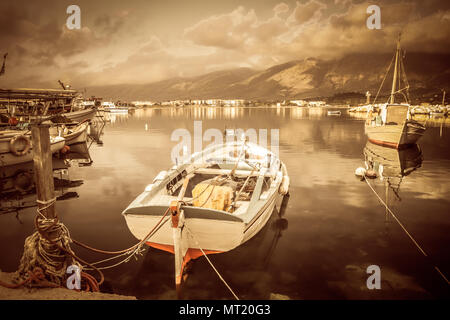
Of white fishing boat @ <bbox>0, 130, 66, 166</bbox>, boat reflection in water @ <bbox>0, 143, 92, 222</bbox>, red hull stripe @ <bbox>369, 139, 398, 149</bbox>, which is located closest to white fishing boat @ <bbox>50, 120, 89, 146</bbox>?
boat reflection in water @ <bbox>0, 143, 92, 222</bbox>

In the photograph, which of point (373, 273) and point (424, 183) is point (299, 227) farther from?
point (424, 183)

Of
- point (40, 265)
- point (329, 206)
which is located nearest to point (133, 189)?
point (40, 265)

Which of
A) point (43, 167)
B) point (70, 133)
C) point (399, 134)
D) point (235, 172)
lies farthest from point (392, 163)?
point (70, 133)

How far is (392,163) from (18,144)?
Answer: 2976 cm

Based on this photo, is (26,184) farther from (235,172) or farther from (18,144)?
(235,172)

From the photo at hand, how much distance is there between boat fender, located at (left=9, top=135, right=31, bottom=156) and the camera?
770 inches

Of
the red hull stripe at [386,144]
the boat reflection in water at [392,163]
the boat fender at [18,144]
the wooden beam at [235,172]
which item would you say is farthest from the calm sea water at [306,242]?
the red hull stripe at [386,144]

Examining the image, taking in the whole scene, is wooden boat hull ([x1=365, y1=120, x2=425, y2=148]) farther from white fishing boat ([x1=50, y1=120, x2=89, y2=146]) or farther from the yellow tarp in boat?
white fishing boat ([x1=50, y1=120, x2=89, y2=146])

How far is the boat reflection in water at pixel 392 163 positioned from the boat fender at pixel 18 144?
24.1 m

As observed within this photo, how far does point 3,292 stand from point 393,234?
40.0 ft

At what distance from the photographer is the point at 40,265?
6543 mm

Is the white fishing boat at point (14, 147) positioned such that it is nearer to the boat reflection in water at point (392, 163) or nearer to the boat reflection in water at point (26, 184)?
the boat reflection in water at point (26, 184)

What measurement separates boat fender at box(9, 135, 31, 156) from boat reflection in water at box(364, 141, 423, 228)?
24.1m

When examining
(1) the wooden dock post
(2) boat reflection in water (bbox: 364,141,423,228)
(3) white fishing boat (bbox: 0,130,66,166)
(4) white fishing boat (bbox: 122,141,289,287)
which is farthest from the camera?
(3) white fishing boat (bbox: 0,130,66,166)
